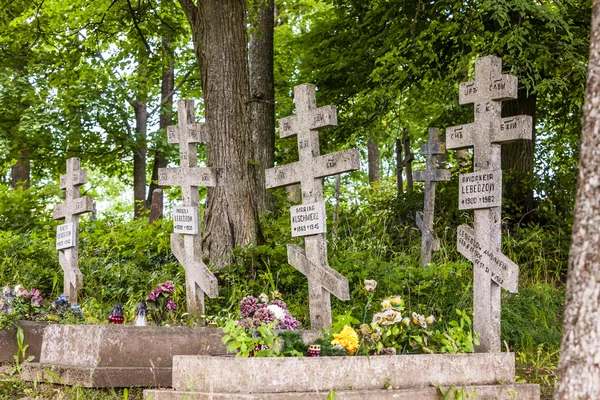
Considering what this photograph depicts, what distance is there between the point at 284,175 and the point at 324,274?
122 centimetres

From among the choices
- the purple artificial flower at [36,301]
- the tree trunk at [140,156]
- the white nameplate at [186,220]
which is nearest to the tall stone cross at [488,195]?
the white nameplate at [186,220]

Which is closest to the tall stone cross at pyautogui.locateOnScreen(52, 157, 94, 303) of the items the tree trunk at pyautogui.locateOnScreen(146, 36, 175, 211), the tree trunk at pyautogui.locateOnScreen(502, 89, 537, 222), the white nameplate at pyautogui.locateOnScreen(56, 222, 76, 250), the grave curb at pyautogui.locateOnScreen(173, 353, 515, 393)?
the white nameplate at pyautogui.locateOnScreen(56, 222, 76, 250)

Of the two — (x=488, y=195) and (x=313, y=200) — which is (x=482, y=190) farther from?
(x=313, y=200)

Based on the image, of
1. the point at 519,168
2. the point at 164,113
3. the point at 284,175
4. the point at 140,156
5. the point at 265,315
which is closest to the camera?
the point at 265,315

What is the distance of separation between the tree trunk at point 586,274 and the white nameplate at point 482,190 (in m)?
3.64

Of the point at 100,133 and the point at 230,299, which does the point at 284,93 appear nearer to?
the point at 100,133

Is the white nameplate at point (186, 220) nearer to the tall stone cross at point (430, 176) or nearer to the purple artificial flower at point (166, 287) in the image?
the purple artificial flower at point (166, 287)

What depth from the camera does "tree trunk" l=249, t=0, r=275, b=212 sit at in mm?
14578

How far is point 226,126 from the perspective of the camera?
1123 cm

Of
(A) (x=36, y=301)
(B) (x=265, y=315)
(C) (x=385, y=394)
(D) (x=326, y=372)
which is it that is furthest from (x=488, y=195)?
(A) (x=36, y=301)

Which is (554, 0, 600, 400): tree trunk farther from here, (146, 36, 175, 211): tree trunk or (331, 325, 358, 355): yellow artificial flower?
(146, 36, 175, 211): tree trunk

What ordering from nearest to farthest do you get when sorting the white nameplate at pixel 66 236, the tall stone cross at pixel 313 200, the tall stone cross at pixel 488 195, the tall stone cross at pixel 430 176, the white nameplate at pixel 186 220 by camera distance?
the tall stone cross at pixel 488 195 < the tall stone cross at pixel 313 200 < the white nameplate at pixel 186 220 < the white nameplate at pixel 66 236 < the tall stone cross at pixel 430 176

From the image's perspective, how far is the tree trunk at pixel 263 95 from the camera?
1458 centimetres

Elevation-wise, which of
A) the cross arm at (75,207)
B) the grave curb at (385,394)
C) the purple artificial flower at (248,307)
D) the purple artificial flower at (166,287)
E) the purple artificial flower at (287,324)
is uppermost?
the cross arm at (75,207)
